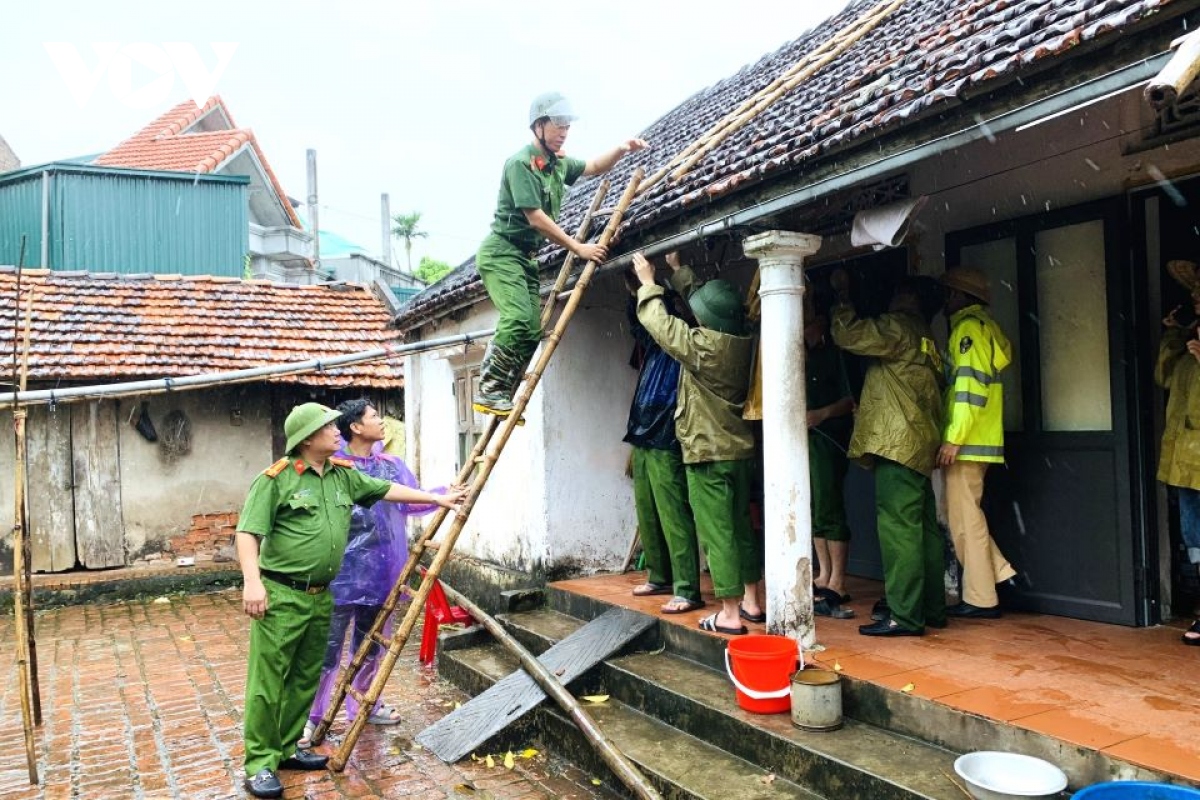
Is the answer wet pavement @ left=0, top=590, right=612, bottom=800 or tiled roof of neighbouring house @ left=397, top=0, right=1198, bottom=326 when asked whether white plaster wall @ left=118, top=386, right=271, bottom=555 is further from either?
tiled roof of neighbouring house @ left=397, top=0, right=1198, bottom=326

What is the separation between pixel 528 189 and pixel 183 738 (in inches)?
161

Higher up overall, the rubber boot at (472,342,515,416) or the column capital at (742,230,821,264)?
the column capital at (742,230,821,264)

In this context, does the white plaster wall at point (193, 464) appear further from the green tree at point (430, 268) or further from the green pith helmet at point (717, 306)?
the green tree at point (430, 268)

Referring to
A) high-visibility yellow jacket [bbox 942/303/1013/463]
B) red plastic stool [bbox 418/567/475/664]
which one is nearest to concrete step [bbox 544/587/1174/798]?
high-visibility yellow jacket [bbox 942/303/1013/463]

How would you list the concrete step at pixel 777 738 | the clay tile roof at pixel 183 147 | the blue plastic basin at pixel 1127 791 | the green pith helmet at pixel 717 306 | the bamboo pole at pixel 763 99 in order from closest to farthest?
the blue plastic basin at pixel 1127 791 → the concrete step at pixel 777 738 → the green pith helmet at pixel 717 306 → the bamboo pole at pixel 763 99 → the clay tile roof at pixel 183 147

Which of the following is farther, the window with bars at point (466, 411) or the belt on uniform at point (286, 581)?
the window with bars at point (466, 411)

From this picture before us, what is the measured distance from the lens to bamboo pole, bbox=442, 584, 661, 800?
4332 millimetres

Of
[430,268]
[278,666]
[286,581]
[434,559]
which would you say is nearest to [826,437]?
[434,559]

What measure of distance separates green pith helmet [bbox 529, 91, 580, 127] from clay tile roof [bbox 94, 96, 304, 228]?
1521 cm

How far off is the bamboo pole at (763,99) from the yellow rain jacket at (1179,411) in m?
2.84

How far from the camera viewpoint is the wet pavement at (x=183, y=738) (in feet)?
16.5

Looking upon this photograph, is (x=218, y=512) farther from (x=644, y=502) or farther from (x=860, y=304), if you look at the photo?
(x=860, y=304)

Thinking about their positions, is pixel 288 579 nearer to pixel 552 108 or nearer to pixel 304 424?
pixel 304 424

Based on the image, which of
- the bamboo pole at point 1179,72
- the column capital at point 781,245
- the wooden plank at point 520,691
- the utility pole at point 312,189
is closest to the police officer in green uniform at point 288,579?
the wooden plank at point 520,691
